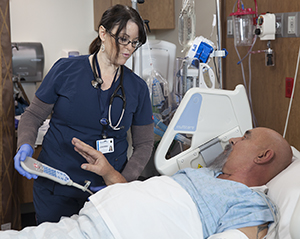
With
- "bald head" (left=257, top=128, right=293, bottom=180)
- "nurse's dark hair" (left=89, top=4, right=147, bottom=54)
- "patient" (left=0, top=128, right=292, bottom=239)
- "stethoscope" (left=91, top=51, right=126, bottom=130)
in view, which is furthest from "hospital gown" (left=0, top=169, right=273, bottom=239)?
"nurse's dark hair" (left=89, top=4, right=147, bottom=54)

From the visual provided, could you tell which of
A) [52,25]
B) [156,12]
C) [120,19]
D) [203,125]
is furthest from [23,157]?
[156,12]

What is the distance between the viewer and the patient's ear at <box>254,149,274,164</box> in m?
1.62

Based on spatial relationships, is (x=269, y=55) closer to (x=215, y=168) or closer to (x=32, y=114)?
(x=215, y=168)

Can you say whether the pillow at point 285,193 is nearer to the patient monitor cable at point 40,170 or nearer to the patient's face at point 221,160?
the patient's face at point 221,160

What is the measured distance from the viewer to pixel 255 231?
1.36 metres

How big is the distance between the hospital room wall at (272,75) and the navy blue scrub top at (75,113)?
1113 mm

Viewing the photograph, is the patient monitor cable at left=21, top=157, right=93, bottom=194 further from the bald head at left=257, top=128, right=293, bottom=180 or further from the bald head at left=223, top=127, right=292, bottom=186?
the bald head at left=257, top=128, right=293, bottom=180

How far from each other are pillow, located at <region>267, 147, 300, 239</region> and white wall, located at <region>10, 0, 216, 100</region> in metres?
1.64

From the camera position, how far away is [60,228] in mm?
1354

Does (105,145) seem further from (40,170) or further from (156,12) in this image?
(156,12)

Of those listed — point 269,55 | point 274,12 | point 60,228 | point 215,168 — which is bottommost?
point 60,228

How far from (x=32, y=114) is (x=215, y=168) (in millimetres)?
865

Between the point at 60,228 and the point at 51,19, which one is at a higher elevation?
the point at 51,19

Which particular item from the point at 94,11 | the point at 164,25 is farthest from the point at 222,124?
the point at 94,11
